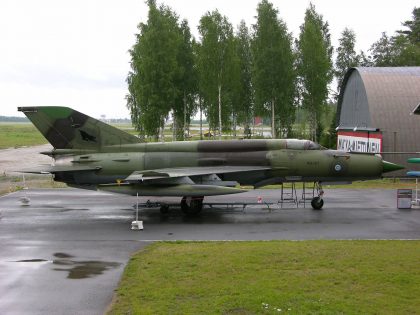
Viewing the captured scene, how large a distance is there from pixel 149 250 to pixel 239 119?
4262cm

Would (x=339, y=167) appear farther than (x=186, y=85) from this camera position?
No

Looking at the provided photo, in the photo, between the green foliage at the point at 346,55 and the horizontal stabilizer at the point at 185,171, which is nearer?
the horizontal stabilizer at the point at 185,171

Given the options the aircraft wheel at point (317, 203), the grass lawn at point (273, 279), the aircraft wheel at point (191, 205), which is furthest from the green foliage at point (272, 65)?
the grass lawn at point (273, 279)

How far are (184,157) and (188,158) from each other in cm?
17

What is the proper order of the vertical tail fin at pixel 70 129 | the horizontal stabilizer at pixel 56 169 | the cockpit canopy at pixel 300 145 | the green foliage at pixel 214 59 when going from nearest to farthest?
the horizontal stabilizer at pixel 56 169
the vertical tail fin at pixel 70 129
the cockpit canopy at pixel 300 145
the green foliage at pixel 214 59

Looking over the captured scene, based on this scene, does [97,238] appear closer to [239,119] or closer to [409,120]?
[409,120]

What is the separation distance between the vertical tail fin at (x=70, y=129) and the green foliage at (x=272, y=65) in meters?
27.8

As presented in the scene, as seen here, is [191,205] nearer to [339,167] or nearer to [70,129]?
[70,129]

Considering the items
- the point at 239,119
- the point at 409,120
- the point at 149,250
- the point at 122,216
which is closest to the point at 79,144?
the point at 122,216

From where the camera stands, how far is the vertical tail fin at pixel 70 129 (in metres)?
18.6

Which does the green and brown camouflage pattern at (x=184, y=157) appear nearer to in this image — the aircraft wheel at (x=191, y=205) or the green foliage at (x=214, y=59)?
the aircraft wheel at (x=191, y=205)

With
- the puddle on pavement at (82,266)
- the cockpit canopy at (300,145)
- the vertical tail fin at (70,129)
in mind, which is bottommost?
the puddle on pavement at (82,266)

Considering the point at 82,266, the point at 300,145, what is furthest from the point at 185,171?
the point at 82,266

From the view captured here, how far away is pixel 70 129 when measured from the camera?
18.8 metres
